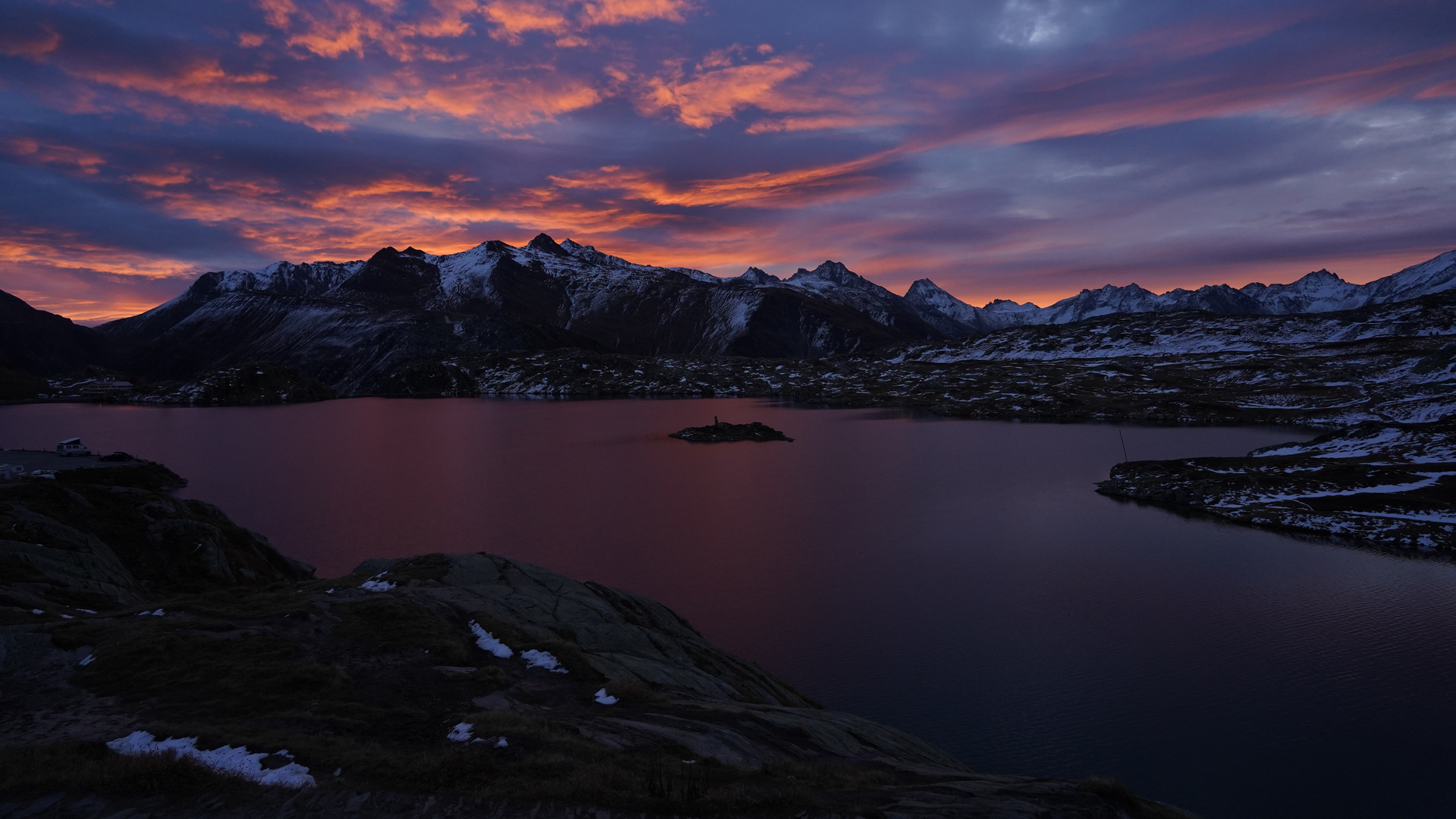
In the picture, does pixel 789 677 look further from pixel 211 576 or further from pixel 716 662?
pixel 211 576

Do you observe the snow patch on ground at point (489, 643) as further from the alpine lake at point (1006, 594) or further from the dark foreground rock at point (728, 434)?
the dark foreground rock at point (728, 434)

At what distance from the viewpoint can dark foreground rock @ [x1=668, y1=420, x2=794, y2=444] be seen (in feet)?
456

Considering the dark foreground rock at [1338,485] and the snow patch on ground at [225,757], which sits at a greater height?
the snow patch on ground at [225,757]

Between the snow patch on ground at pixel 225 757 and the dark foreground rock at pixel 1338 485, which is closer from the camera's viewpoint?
the snow patch on ground at pixel 225 757

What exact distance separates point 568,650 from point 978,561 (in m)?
41.1

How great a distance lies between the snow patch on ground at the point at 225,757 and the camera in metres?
14.8

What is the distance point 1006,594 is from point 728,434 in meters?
95.7

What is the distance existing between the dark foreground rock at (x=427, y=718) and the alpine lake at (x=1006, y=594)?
8564mm

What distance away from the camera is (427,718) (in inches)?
747

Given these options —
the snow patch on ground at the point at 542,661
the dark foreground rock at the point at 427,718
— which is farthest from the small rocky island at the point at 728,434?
the snow patch on ground at the point at 542,661

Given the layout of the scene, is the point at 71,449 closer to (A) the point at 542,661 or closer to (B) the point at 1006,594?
(A) the point at 542,661

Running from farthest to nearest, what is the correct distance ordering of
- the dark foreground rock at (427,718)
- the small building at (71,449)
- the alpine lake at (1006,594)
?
1. the small building at (71,449)
2. the alpine lake at (1006,594)
3. the dark foreground rock at (427,718)

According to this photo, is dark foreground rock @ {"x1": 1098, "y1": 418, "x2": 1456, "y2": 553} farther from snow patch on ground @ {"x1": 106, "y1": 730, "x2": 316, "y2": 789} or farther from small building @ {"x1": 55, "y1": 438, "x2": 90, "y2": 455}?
small building @ {"x1": 55, "y1": 438, "x2": 90, "y2": 455}

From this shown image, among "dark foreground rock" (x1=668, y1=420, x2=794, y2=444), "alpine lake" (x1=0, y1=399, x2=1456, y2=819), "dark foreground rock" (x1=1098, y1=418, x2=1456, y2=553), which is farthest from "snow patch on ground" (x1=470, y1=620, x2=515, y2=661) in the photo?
"dark foreground rock" (x1=668, y1=420, x2=794, y2=444)
